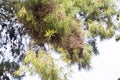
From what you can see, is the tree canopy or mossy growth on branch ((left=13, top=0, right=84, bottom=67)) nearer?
Result: the tree canopy

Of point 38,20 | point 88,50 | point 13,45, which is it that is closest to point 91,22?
point 13,45

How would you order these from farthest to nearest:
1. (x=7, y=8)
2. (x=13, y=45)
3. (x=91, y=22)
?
(x=91, y=22) < (x=13, y=45) < (x=7, y=8)

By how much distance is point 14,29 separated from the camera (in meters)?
5.38

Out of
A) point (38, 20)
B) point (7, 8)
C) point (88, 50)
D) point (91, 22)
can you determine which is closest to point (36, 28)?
point (38, 20)

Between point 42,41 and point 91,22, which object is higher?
point 91,22

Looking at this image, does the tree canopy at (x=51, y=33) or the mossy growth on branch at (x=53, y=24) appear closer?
the tree canopy at (x=51, y=33)

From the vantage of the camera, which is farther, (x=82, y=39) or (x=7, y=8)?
(x=7, y=8)

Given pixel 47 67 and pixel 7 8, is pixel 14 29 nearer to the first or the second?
pixel 7 8

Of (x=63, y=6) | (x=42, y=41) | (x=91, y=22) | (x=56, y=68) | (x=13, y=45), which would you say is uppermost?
(x=91, y=22)

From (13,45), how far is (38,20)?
170 centimetres

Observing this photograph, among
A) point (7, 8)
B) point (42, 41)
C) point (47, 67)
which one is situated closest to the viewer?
point (47, 67)

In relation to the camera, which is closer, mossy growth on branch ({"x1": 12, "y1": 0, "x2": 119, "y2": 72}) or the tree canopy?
the tree canopy

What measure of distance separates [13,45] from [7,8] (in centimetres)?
71

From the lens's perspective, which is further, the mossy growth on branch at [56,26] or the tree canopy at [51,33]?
the mossy growth on branch at [56,26]
